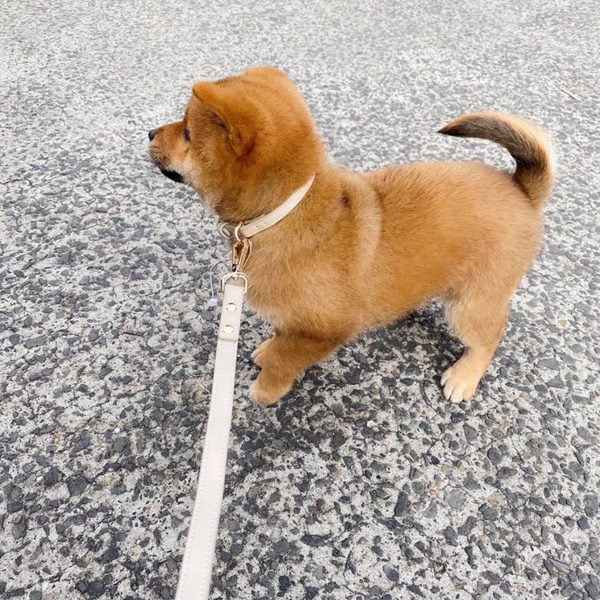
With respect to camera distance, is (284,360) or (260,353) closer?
(284,360)

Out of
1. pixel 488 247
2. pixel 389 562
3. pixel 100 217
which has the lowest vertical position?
pixel 389 562

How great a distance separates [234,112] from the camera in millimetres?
1382

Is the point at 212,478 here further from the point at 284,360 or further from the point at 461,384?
the point at 461,384

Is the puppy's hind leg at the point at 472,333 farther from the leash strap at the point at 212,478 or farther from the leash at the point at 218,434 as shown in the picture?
the leash strap at the point at 212,478

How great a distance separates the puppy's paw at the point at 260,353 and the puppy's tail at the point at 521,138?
3.26 ft

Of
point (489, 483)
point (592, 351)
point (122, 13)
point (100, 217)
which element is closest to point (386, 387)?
point (489, 483)

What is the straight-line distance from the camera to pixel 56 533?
1.48 meters

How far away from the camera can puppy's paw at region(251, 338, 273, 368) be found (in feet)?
6.28

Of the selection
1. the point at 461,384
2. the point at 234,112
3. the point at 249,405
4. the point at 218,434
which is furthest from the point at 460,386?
the point at 234,112

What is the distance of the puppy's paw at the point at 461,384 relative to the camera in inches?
74.5

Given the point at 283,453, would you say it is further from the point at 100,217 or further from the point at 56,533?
the point at 100,217

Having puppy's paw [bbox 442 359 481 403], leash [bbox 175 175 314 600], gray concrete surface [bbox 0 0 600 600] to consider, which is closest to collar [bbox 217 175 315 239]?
leash [bbox 175 175 314 600]

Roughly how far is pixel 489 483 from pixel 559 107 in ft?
8.88

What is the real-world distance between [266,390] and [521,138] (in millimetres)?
1201
